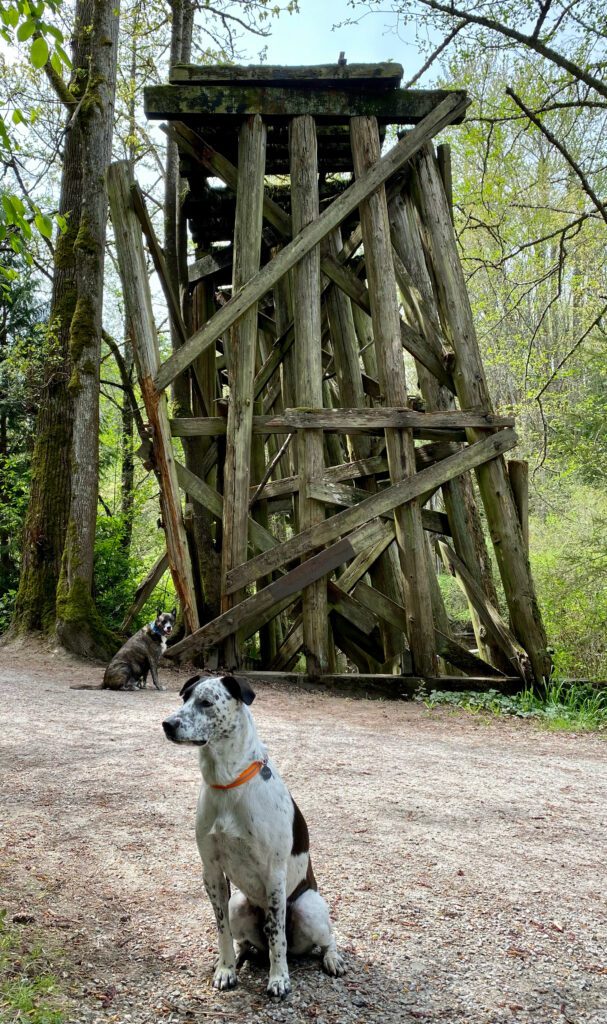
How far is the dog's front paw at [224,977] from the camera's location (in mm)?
2811

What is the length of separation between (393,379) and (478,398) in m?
0.99

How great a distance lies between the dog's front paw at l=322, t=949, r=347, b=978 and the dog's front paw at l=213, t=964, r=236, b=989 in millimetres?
325

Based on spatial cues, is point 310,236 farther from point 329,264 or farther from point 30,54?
point 30,54

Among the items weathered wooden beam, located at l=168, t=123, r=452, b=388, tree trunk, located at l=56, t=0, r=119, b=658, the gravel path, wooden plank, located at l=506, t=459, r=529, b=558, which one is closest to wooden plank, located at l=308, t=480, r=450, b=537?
wooden plank, located at l=506, t=459, r=529, b=558

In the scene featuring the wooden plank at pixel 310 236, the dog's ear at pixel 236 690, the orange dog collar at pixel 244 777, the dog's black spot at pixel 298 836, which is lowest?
the dog's black spot at pixel 298 836

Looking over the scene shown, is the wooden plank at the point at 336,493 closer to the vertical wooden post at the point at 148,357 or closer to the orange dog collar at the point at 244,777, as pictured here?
the vertical wooden post at the point at 148,357

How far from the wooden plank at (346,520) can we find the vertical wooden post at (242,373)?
0.24 metres

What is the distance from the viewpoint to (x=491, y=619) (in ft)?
28.1

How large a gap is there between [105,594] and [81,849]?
8.59 meters

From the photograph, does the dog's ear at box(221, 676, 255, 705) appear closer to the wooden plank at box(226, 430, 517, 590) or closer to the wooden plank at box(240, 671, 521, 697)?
the wooden plank at box(226, 430, 517, 590)

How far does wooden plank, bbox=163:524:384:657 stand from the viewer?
27.2ft

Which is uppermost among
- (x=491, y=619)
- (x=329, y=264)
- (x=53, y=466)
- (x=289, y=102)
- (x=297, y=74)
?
(x=297, y=74)

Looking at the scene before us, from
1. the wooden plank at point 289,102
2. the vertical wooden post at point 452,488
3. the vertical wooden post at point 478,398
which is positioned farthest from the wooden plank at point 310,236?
the vertical wooden post at point 452,488

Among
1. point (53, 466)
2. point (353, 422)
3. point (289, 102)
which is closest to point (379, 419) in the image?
point (353, 422)
